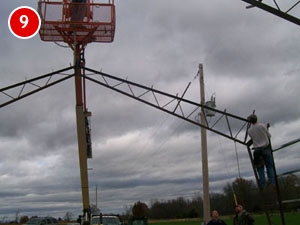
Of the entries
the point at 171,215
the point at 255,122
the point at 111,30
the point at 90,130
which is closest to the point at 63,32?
the point at 111,30

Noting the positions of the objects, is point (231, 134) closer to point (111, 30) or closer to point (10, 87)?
point (111, 30)

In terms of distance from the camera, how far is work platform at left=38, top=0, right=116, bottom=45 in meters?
14.0

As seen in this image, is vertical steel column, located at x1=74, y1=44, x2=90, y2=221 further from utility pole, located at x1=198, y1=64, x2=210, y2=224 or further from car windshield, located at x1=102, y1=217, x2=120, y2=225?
utility pole, located at x1=198, y1=64, x2=210, y2=224

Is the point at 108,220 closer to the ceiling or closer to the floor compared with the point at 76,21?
closer to the floor

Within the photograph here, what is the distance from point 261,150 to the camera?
8367 millimetres

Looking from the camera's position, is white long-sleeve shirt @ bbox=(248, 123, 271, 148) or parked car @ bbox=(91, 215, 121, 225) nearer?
white long-sleeve shirt @ bbox=(248, 123, 271, 148)

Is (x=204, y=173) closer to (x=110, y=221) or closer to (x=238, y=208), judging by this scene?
(x=110, y=221)

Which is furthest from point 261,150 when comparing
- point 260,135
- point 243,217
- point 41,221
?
point 41,221

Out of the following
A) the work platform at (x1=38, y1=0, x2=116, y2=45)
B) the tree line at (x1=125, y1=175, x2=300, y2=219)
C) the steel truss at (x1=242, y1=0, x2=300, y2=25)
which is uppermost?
the work platform at (x1=38, y1=0, x2=116, y2=45)

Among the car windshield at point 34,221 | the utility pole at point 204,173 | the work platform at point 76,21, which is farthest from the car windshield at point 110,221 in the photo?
the car windshield at point 34,221

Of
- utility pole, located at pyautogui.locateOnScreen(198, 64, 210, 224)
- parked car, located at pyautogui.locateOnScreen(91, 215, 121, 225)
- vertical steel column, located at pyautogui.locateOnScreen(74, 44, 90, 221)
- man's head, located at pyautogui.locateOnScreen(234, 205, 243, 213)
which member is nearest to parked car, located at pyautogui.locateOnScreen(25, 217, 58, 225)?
parked car, located at pyautogui.locateOnScreen(91, 215, 121, 225)

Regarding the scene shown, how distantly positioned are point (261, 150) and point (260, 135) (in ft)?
1.18

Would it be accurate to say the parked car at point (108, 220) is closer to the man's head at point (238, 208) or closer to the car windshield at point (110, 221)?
the car windshield at point (110, 221)

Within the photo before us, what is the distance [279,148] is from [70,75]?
347 inches
